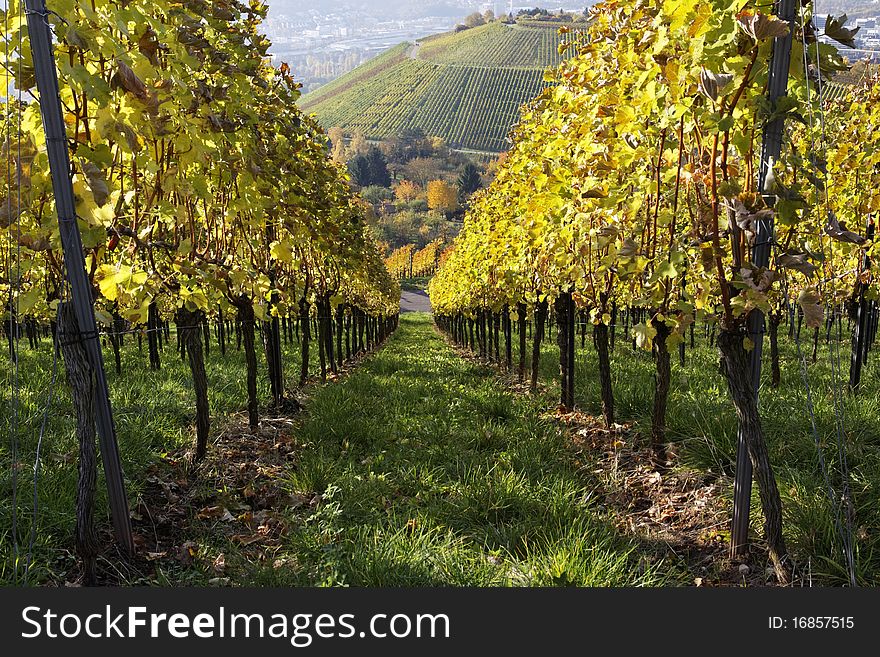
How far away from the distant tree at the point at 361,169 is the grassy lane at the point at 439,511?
10073 cm

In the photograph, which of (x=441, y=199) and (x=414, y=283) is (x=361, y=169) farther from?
(x=414, y=283)

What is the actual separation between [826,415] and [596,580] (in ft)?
10.5

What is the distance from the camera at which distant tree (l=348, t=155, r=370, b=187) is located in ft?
334

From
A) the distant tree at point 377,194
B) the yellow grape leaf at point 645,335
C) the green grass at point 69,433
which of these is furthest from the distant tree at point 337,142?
the yellow grape leaf at point 645,335

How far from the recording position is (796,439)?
4.12 meters

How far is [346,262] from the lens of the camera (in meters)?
7.84

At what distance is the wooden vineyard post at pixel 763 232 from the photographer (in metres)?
2.32

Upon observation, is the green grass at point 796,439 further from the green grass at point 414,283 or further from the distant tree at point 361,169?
the distant tree at point 361,169

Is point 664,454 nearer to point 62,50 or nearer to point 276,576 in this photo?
point 276,576

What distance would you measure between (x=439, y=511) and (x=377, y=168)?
107m

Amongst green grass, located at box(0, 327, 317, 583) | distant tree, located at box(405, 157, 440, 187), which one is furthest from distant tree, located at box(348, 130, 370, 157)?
green grass, located at box(0, 327, 317, 583)

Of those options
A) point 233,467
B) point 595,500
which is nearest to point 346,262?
point 233,467

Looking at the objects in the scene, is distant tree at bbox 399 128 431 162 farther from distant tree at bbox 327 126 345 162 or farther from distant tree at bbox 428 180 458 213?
distant tree at bbox 428 180 458 213

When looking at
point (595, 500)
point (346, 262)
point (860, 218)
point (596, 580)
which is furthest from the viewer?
point (346, 262)
